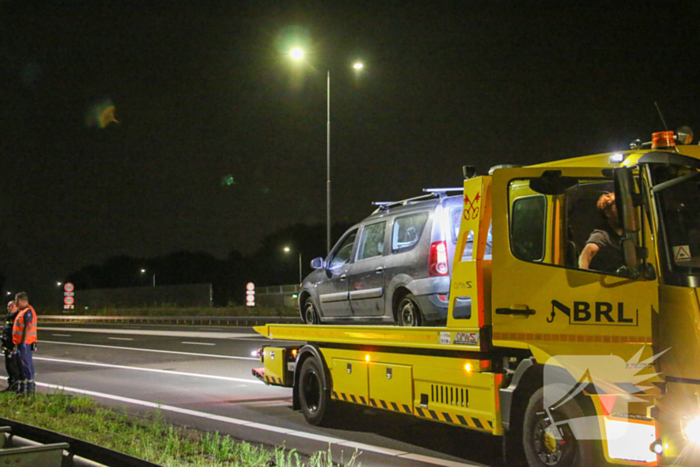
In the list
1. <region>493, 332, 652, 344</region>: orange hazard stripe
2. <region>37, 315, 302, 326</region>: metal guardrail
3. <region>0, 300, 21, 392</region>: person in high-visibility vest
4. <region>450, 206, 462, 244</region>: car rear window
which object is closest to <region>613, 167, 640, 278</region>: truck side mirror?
<region>493, 332, 652, 344</region>: orange hazard stripe

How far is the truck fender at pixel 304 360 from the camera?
9.47 meters

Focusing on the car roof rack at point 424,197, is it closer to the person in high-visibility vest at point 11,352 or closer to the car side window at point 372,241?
the car side window at point 372,241

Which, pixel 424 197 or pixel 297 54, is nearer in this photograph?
pixel 424 197

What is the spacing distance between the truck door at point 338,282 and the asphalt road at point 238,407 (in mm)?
1428

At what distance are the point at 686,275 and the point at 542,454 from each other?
70.1 inches

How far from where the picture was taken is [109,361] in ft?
62.5

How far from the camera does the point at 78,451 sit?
6414 millimetres

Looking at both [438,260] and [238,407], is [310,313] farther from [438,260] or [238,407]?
[438,260]

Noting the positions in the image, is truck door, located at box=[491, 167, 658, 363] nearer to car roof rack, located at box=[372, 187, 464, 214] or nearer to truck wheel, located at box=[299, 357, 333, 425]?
car roof rack, located at box=[372, 187, 464, 214]

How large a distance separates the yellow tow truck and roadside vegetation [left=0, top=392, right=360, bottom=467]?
1387 mm

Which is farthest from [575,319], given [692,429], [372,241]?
[372,241]

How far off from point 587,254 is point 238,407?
22.0 feet

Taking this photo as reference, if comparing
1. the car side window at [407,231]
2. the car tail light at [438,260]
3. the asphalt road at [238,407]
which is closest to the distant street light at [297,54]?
the asphalt road at [238,407]

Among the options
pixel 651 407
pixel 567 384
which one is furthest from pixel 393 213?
pixel 651 407
